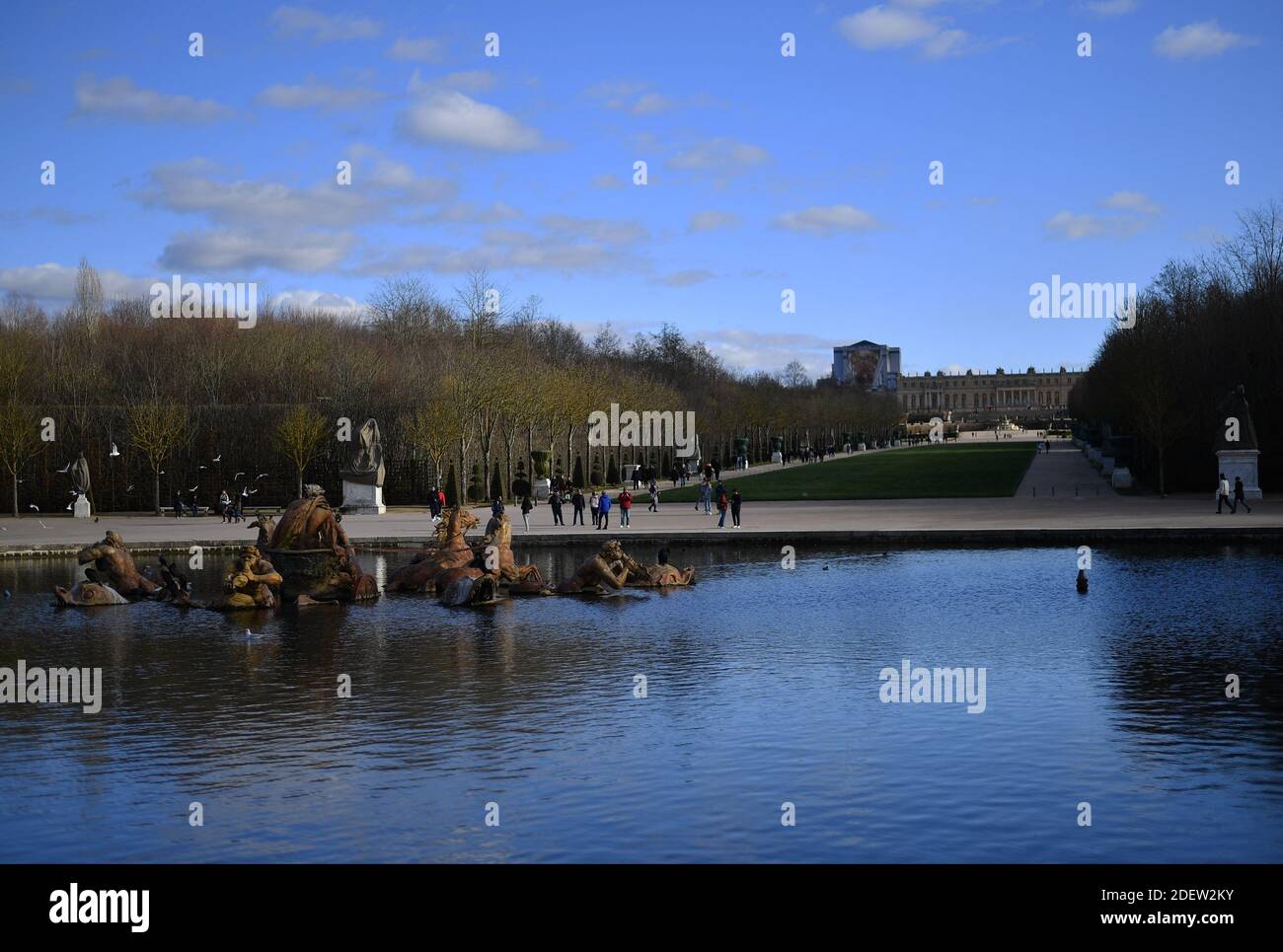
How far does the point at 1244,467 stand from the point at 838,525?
1823 cm

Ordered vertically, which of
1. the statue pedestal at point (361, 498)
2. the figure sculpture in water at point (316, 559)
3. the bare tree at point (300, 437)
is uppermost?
the bare tree at point (300, 437)

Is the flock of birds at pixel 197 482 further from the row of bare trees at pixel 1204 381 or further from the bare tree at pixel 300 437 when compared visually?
the row of bare trees at pixel 1204 381

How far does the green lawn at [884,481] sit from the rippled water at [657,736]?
117ft

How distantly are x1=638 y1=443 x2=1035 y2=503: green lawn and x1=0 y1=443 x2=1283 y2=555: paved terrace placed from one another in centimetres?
418

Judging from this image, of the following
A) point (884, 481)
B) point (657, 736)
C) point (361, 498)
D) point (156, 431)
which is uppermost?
point (156, 431)

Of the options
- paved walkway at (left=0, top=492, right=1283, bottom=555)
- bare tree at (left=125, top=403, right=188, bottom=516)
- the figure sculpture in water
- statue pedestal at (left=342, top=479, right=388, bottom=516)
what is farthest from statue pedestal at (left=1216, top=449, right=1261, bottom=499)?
bare tree at (left=125, top=403, right=188, bottom=516)

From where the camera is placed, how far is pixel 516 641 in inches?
882

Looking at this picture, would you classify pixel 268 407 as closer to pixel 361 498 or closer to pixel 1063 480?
pixel 361 498

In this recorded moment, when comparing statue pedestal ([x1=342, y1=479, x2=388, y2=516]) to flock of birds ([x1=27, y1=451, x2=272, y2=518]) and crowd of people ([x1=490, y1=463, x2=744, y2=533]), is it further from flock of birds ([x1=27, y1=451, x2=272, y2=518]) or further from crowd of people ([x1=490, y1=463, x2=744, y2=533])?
crowd of people ([x1=490, y1=463, x2=744, y2=533])

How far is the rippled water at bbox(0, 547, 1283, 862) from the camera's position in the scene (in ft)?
39.1

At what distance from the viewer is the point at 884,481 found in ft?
244

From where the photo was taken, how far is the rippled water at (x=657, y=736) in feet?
39.1

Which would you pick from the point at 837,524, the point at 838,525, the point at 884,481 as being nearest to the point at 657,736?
the point at 838,525

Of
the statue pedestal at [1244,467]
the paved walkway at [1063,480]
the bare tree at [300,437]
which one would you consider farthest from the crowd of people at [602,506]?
the statue pedestal at [1244,467]
